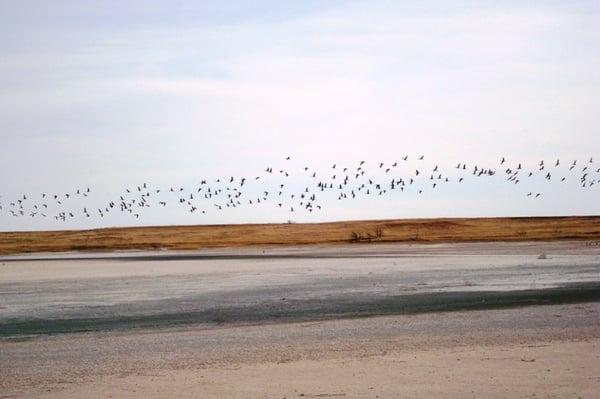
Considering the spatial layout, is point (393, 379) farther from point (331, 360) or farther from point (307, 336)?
point (307, 336)

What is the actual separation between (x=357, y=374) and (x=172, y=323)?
29.1 feet

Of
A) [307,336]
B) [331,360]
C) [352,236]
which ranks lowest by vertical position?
[352,236]

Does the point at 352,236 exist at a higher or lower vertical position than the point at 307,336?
lower

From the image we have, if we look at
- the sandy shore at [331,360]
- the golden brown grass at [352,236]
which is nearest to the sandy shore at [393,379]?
the sandy shore at [331,360]

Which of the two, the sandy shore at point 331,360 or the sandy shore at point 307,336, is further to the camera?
the sandy shore at point 307,336

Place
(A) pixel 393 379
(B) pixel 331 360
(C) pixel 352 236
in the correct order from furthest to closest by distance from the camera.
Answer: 1. (C) pixel 352 236
2. (B) pixel 331 360
3. (A) pixel 393 379

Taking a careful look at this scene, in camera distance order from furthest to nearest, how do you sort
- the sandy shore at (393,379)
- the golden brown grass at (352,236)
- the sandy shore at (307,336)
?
1. the golden brown grass at (352,236)
2. the sandy shore at (307,336)
3. the sandy shore at (393,379)

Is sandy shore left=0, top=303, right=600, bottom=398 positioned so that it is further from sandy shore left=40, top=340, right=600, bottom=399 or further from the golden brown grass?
the golden brown grass

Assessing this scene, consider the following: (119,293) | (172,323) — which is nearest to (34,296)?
(119,293)

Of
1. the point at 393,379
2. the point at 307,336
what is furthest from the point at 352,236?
the point at 393,379

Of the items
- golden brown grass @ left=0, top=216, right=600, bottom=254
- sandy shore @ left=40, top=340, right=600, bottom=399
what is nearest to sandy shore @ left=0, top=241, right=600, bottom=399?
sandy shore @ left=40, top=340, right=600, bottom=399

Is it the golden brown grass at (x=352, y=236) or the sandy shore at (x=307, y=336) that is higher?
the sandy shore at (x=307, y=336)

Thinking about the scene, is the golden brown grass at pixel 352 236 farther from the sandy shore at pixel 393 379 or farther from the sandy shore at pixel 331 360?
the sandy shore at pixel 393 379

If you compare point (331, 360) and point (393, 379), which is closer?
point (393, 379)
